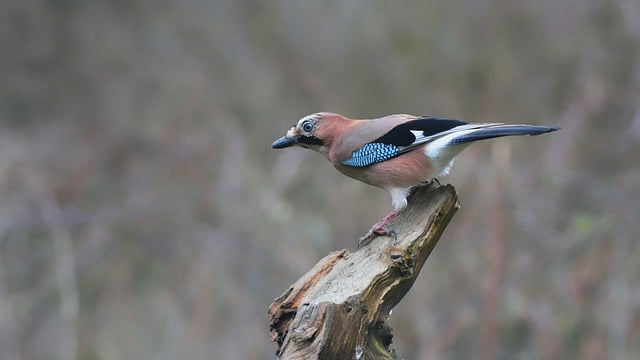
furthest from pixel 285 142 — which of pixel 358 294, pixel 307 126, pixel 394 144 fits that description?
pixel 358 294

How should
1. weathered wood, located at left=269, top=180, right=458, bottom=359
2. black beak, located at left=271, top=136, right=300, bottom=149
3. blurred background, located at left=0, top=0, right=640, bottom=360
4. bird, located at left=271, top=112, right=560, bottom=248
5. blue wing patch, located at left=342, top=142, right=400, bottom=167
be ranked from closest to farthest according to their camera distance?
1. weathered wood, located at left=269, top=180, right=458, bottom=359
2. bird, located at left=271, top=112, right=560, bottom=248
3. blue wing patch, located at left=342, top=142, right=400, bottom=167
4. black beak, located at left=271, top=136, right=300, bottom=149
5. blurred background, located at left=0, top=0, right=640, bottom=360

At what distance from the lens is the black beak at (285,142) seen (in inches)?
181

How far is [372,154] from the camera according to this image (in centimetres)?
447

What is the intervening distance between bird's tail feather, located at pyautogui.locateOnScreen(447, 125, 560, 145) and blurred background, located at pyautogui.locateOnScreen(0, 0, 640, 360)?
236 cm

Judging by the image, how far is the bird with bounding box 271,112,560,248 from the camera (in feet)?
14.0

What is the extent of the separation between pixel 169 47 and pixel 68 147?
213 centimetres

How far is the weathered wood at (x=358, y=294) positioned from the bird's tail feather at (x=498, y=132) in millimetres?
371

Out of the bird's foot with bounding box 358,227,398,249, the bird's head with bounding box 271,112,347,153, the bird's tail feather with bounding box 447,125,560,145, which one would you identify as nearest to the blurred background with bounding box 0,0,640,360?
the bird's head with bounding box 271,112,347,153

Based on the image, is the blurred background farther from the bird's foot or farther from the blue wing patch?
the bird's foot

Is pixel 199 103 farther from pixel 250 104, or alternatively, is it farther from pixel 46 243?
pixel 46 243

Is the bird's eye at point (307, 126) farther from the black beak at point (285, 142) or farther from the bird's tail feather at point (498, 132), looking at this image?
the bird's tail feather at point (498, 132)

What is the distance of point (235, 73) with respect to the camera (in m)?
11.9

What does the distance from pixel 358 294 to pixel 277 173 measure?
19.6 ft

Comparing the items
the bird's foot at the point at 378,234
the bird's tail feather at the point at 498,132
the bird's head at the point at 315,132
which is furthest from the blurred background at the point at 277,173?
the bird's foot at the point at 378,234
